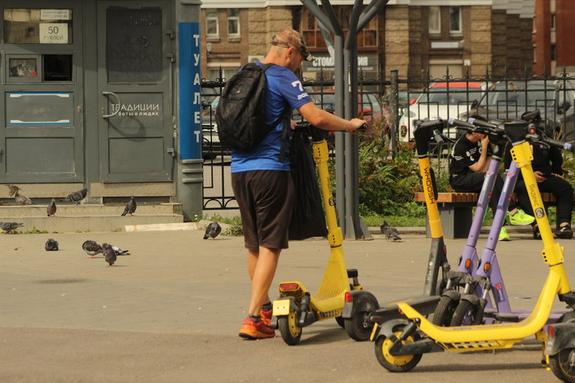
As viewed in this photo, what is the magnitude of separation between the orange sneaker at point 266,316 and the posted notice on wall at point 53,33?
321 inches

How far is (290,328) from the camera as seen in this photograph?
317 inches

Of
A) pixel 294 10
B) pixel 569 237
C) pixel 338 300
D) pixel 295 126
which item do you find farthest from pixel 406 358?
pixel 294 10

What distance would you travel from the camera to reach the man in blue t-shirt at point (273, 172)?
27.2ft

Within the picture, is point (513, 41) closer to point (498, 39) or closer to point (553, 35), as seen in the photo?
point (498, 39)

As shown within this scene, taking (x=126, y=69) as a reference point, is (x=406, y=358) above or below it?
below

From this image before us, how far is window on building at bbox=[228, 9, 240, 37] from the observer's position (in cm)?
5944

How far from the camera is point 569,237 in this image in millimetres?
14453

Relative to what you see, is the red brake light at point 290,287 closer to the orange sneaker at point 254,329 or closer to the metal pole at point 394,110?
the orange sneaker at point 254,329

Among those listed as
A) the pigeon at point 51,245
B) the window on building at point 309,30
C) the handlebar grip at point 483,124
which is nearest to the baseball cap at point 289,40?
the handlebar grip at point 483,124

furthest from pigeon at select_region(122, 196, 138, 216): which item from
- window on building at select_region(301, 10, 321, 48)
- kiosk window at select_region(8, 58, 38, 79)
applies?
window on building at select_region(301, 10, 321, 48)

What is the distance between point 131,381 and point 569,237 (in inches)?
321

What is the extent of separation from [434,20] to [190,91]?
46042mm

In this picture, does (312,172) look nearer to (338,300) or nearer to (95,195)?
(338,300)

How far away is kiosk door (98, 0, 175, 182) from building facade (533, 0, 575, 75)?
59535 mm
